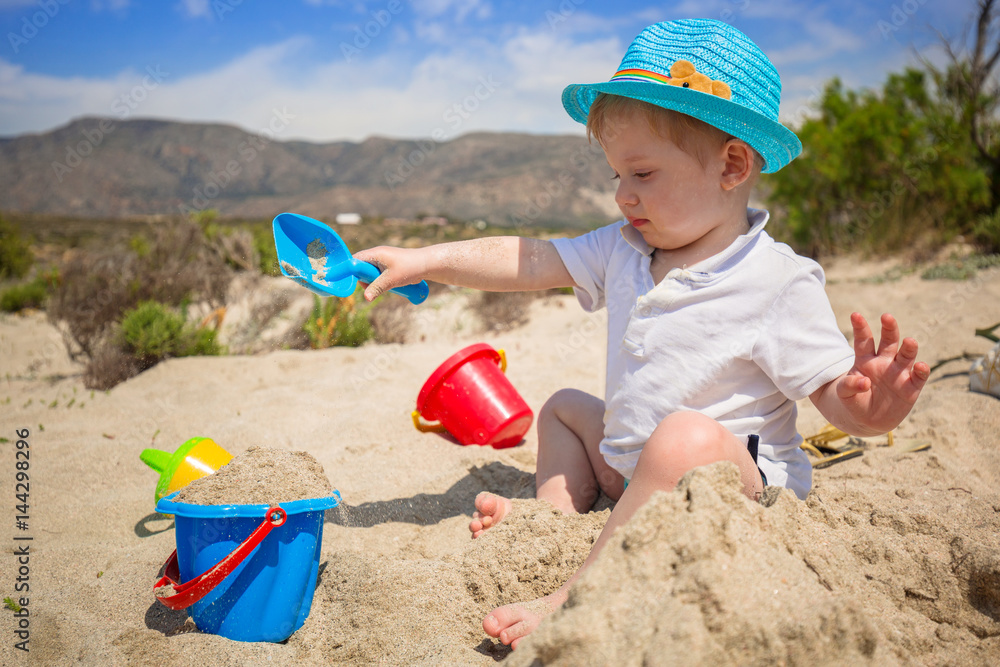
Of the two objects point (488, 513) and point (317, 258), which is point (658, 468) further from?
point (317, 258)

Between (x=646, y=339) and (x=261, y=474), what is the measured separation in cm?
112

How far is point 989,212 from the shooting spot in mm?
6547

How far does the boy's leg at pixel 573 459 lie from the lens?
6.43 feet

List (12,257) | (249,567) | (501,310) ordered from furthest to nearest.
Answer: (12,257) → (501,310) → (249,567)

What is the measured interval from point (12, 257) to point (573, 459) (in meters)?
10.9

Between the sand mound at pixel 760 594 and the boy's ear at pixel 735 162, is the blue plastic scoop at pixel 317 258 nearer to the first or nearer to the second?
the boy's ear at pixel 735 162

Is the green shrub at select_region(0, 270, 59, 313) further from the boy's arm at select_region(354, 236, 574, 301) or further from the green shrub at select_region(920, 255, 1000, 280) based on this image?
the green shrub at select_region(920, 255, 1000, 280)

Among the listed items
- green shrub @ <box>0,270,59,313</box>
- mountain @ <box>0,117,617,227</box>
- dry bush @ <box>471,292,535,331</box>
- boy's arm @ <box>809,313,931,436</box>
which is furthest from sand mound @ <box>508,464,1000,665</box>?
mountain @ <box>0,117,617,227</box>

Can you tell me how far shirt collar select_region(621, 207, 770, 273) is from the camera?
1.62 metres

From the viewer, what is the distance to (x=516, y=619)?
4.31ft

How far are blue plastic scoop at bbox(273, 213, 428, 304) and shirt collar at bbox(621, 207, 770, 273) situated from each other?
71 cm

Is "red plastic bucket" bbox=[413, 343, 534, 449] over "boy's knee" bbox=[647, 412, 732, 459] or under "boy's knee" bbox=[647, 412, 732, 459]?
under

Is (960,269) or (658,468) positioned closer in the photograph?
(658,468)

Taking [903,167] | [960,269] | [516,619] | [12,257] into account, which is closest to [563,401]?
[516,619]
